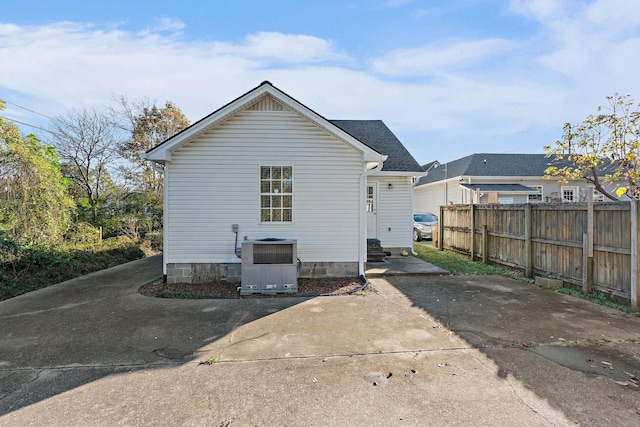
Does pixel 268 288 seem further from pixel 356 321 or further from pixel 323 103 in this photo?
pixel 323 103

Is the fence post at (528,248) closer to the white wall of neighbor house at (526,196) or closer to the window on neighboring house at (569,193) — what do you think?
the white wall of neighbor house at (526,196)

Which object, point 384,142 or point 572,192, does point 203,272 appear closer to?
point 384,142

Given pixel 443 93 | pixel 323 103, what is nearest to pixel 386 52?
pixel 443 93

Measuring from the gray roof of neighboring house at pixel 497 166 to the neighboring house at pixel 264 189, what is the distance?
1479 cm

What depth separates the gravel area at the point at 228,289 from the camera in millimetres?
6371

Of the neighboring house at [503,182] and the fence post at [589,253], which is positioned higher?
the neighboring house at [503,182]

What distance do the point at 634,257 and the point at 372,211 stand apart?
266 inches

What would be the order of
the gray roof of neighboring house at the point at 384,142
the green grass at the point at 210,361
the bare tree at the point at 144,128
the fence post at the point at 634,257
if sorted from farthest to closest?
A: the bare tree at the point at 144,128 < the gray roof of neighboring house at the point at 384,142 < the fence post at the point at 634,257 < the green grass at the point at 210,361

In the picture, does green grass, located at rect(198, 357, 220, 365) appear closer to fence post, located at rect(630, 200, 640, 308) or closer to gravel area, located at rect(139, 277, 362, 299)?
gravel area, located at rect(139, 277, 362, 299)

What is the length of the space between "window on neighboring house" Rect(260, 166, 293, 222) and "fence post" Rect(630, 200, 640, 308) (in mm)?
6333

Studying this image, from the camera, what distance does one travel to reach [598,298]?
19.0 ft

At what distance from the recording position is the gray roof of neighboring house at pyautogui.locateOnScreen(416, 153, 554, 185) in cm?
1984

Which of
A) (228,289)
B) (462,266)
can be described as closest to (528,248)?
(462,266)

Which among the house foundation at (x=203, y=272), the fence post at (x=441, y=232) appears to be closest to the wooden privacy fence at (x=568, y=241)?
the fence post at (x=441, y=232)
